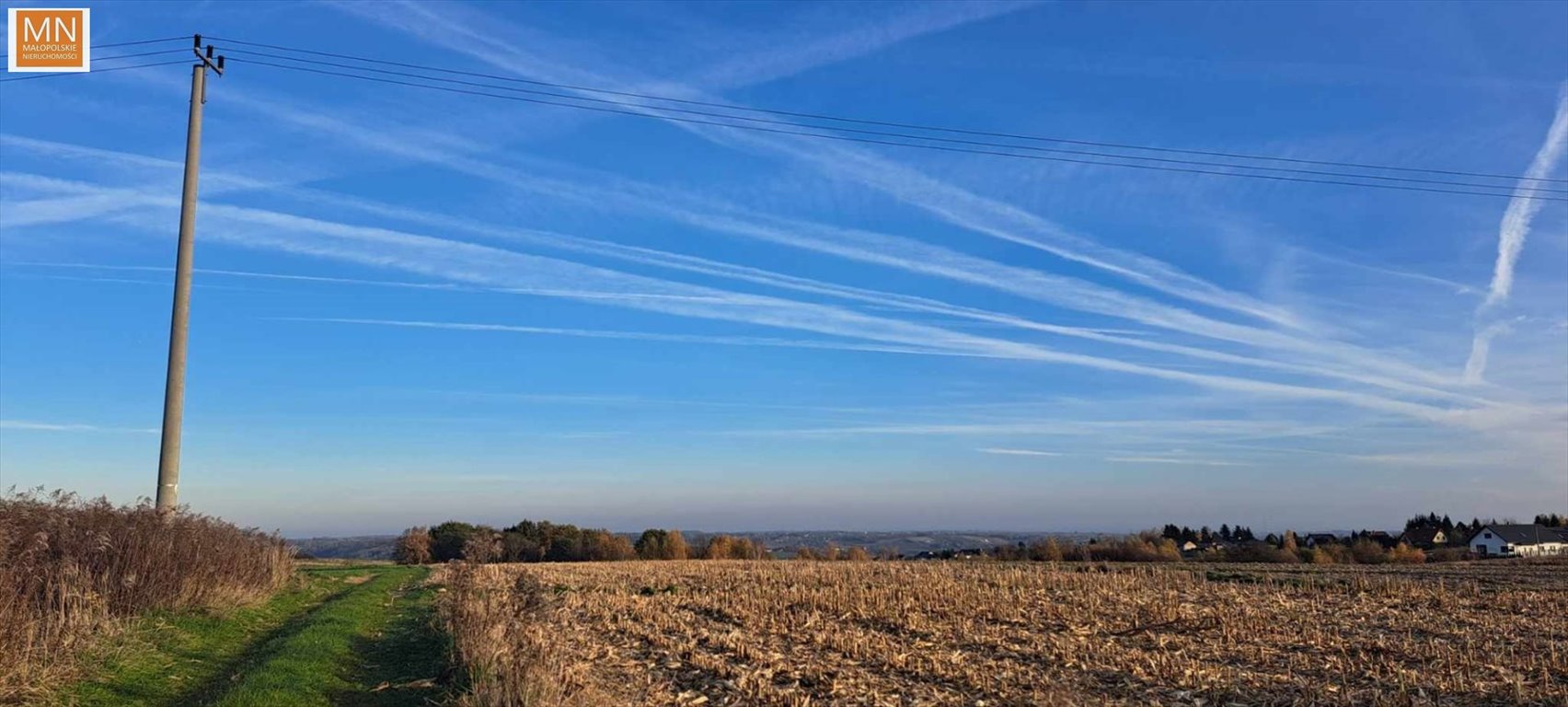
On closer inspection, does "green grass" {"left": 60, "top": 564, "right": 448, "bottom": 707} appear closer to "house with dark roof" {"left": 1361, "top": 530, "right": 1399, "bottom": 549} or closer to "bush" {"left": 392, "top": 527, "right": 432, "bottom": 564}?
"bush" {"left": 392, "top": 527, "right": 432, "bottom": 564}

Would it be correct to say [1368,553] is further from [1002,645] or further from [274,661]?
[274,661]

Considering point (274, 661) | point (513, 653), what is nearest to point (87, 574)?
point (274, 661)

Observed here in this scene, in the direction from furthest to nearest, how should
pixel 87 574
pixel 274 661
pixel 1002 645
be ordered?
pixel 1002 645 < pixel 87 574 < pixel 274 661

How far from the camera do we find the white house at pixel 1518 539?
296 feet

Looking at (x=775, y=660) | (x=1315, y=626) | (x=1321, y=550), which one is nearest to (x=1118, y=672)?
(x=775, y=660)

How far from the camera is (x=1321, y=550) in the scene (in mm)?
63031

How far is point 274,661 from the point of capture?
13.5 m

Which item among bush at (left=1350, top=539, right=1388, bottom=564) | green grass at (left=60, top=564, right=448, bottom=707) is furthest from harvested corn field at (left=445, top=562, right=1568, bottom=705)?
bush at (left=1350, top=539, right=1388, bottom=564)

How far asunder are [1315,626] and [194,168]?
2397cm

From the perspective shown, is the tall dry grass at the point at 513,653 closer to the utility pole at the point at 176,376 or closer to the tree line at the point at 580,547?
the utility pole at the point at 176,376

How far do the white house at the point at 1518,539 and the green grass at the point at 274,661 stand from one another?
97.3 meters

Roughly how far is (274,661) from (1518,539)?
11011 cm

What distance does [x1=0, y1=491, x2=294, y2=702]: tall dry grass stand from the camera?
1111 centimetres

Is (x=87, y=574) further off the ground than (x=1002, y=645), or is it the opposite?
(x=87, y=574)
